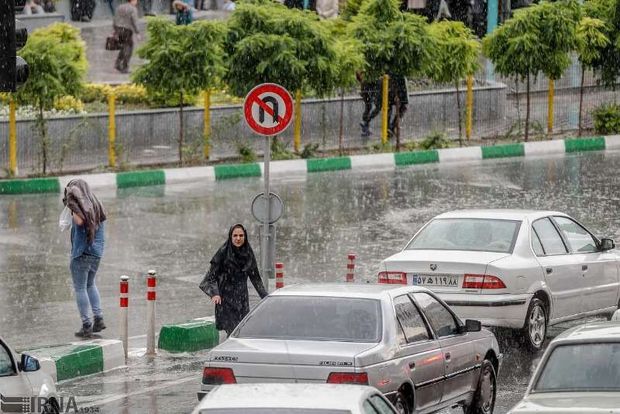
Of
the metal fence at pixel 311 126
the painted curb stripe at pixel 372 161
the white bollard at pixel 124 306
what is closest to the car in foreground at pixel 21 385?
the white bollard at pixel 124 306

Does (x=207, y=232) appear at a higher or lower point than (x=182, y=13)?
lower

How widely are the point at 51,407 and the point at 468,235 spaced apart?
628 centimetres

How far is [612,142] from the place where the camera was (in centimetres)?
3512

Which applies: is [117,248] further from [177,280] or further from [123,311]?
[123,311]

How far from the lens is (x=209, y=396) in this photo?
8.25 meters

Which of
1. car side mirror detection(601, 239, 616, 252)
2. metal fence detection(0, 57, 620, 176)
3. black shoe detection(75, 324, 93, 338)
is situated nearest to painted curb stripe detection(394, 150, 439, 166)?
metal fence detection(0, 57, 620, 176)

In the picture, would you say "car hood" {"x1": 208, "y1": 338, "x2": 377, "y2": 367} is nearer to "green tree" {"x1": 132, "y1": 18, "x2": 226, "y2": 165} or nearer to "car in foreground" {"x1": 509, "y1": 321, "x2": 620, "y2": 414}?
"car in foreground" {"x1": 509, "y1": 321, "x2": 620, "y2": 414}

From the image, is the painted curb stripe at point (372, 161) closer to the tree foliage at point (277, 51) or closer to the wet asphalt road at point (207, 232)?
the wet asphalt road at point (207, 232)

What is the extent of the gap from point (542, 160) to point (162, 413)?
20.8 meters

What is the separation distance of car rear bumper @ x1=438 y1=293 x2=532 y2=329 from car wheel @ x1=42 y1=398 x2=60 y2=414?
5.19m

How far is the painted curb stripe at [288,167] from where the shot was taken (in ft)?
99.9

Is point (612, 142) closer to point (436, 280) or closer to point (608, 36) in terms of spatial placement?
point (608, 36)

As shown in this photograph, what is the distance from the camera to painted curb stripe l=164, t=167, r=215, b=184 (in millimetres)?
29047

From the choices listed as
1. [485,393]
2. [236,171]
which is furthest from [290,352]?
[236,171]
